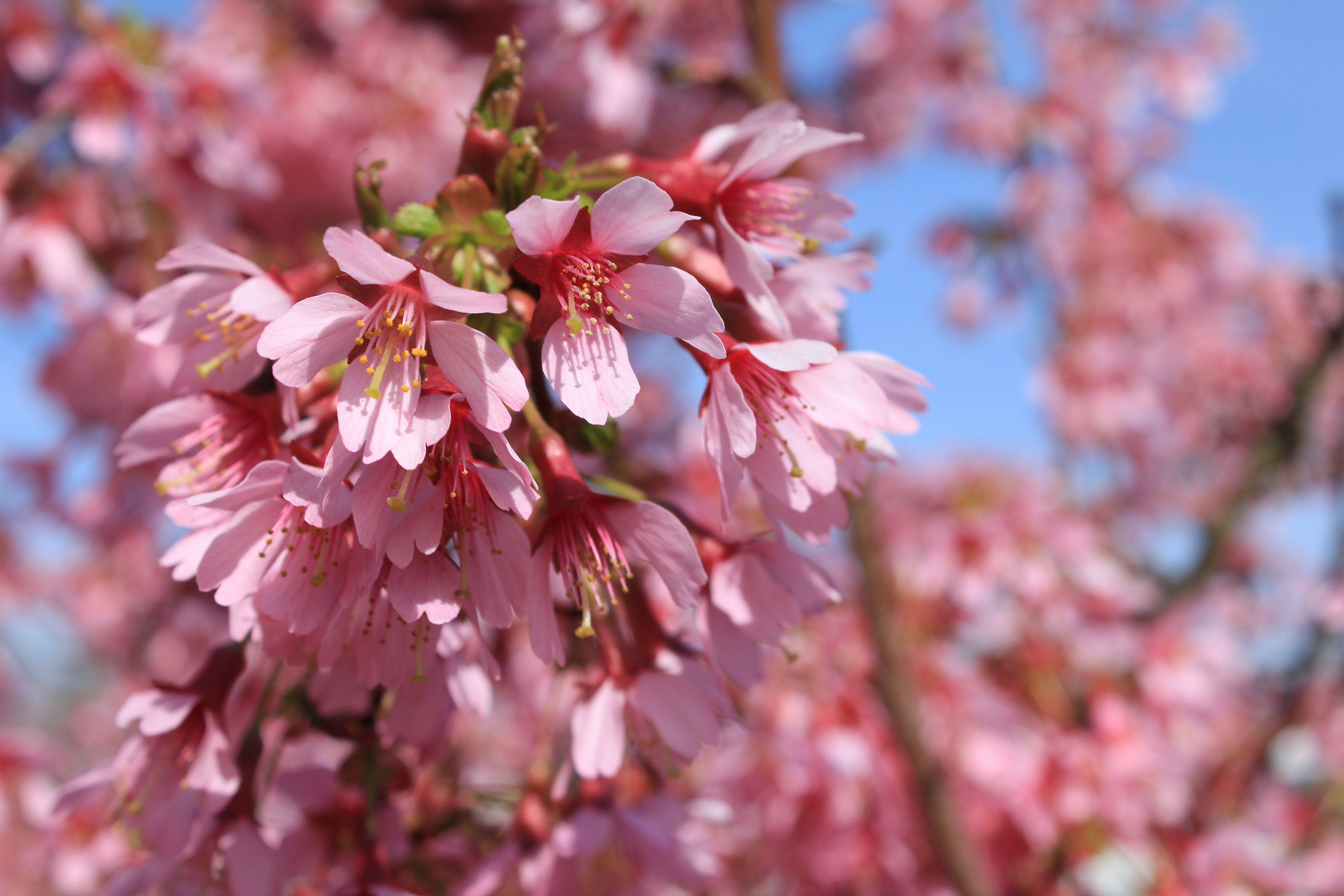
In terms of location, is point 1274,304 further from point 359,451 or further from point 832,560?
point 359,451

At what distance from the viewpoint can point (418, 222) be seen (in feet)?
2.93

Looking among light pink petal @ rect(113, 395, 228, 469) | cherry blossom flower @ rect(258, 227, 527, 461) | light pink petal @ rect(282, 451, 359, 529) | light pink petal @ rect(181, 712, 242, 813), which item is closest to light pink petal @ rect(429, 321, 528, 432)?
cherry blossom flower @ rect(258, 227, 527, 461)

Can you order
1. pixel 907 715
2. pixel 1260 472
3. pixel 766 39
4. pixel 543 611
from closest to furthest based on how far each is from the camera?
pixel 543 611, pixel 907 715, pixel 766 39, pixel 1260 472

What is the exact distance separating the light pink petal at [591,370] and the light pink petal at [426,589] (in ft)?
0.66

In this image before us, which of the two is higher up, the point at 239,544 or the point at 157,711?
the point at 239,544

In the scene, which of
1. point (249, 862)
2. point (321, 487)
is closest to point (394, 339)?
point (321, 487)

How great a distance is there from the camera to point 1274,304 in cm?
688

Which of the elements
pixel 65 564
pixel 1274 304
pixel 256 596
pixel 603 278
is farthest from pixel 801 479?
pixel 1274 304

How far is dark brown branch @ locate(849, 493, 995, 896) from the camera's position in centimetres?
172

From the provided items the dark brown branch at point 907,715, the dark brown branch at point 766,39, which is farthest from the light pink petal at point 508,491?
the dark brown branch at point 766,39

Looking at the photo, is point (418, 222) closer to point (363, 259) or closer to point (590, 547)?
point (363, 259)

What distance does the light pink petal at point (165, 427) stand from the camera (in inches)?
35.8

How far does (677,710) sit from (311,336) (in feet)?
1.77

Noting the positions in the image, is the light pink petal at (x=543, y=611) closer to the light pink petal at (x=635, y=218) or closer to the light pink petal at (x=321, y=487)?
the light pink petal at (x=321, y=487)
